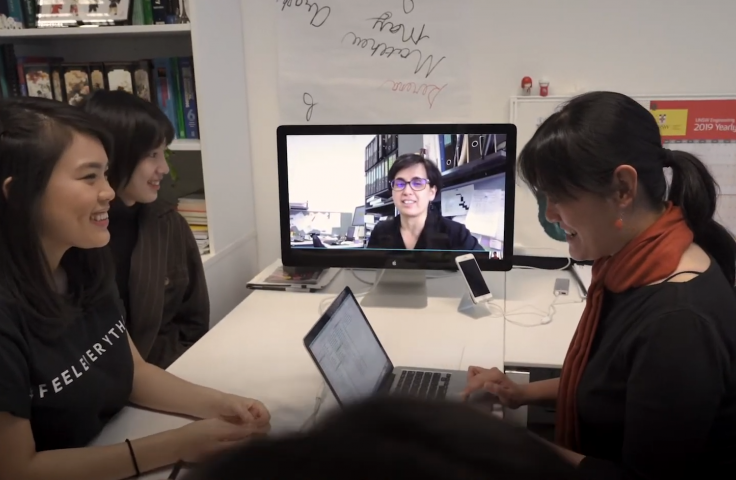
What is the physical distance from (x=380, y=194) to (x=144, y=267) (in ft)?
2.22

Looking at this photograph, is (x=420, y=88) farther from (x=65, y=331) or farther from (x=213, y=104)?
(x=65, y=331)

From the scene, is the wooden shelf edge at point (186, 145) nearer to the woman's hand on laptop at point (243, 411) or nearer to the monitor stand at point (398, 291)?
the monitor stand at point (398, 291)

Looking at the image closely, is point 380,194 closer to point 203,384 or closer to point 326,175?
point 326,175

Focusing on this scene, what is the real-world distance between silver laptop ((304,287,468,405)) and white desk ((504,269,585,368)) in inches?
7.9

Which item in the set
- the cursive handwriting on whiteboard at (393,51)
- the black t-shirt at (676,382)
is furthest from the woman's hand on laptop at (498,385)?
the cursive handwriting on whiteboard at (393,51)

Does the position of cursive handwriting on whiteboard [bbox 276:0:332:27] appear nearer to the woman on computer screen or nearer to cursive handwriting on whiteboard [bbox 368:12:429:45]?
cursive handwriting on whiteboard [bbox 368:12:429:45]

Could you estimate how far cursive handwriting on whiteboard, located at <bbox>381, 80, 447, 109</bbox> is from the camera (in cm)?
202

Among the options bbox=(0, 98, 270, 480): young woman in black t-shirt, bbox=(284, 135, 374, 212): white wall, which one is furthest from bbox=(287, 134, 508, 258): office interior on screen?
bbox=(0, 98, 270, 480): young woman in black t-shirt

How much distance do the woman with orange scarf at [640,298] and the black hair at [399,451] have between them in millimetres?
645

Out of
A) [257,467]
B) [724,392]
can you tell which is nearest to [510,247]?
[724,392]

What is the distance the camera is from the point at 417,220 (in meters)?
1.73

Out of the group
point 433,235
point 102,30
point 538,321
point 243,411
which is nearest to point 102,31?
point 102,30

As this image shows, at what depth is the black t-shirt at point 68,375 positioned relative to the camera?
3.17 ft

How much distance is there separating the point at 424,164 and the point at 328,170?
0.28 meters
